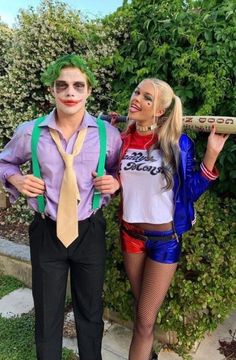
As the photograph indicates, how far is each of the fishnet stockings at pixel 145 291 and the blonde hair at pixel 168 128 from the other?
1.62 feet

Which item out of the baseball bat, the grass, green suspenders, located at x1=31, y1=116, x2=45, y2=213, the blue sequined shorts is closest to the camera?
the baseball bat

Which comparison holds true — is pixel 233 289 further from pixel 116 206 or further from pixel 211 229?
pixel 116 206

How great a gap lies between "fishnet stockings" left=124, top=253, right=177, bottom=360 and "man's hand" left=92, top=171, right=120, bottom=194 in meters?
0.49

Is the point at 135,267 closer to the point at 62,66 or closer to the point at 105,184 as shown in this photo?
the point at 105,184

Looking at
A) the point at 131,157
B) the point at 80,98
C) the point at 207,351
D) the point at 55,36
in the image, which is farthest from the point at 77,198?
the point at 55,36

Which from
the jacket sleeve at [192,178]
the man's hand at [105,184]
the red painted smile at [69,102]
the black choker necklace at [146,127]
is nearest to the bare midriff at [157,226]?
the jacket sleeve at [192,178]

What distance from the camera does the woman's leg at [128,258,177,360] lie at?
2.25m

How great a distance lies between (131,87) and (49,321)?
2329 millimetres

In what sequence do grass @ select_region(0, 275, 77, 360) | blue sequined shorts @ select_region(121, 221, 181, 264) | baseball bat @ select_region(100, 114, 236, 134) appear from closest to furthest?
baseball bat @ select_region(100, 114, 236, 134) < blue sequined shorts @ select_region(121, 221, 181, 264) < grass @ select_region(0, 275, 77, 360)

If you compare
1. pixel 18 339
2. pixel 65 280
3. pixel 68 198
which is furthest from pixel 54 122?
pixel 18 339

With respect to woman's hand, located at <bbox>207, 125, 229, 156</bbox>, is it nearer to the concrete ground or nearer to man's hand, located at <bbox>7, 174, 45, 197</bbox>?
man's hand, located at <bbox>7, 174, 45, 197</bbox>

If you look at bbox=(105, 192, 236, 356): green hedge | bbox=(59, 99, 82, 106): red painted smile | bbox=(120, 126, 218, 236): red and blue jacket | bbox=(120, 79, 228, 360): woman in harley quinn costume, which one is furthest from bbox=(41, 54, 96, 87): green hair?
bbox=(105, 192, 236, 356): green hedge

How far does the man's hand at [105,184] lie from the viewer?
204 centimetres

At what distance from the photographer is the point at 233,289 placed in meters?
2.66
